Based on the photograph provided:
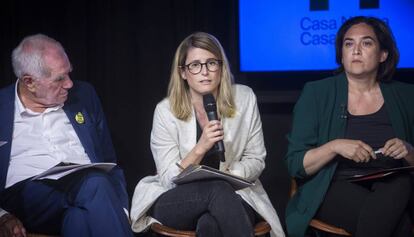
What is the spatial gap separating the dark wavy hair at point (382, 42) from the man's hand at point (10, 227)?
1646 millimetres

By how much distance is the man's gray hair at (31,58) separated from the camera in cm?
277

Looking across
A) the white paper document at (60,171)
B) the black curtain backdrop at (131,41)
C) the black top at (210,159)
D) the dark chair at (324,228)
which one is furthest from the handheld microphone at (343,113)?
the white paper document at (60,171)

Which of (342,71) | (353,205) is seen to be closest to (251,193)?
(353,205)

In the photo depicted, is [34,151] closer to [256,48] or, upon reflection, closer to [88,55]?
[88,55]

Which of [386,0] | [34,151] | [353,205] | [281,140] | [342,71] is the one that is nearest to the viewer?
[353,205]

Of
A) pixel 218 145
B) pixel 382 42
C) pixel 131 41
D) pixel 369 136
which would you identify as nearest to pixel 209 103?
pixel 218 145

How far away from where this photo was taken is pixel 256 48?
12.4 ft

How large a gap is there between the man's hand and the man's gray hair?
66 centimetres

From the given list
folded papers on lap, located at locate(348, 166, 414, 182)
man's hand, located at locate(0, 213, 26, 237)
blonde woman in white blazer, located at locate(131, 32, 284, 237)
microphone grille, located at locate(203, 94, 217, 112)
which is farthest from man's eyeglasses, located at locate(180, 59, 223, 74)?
man's hand, located at locate(0, 213, 26, 237)

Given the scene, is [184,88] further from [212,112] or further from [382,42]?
[382,42]

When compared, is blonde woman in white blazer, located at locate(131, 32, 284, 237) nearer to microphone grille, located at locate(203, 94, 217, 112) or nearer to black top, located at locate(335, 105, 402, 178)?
microphone grille, located at locate(203, 94, 217, 112)

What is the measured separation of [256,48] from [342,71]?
0.85 m

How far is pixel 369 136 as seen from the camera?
2.83 metres

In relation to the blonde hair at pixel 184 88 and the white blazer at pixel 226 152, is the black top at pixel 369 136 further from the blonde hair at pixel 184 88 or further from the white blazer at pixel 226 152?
the blonde hair at pixel 184 88
